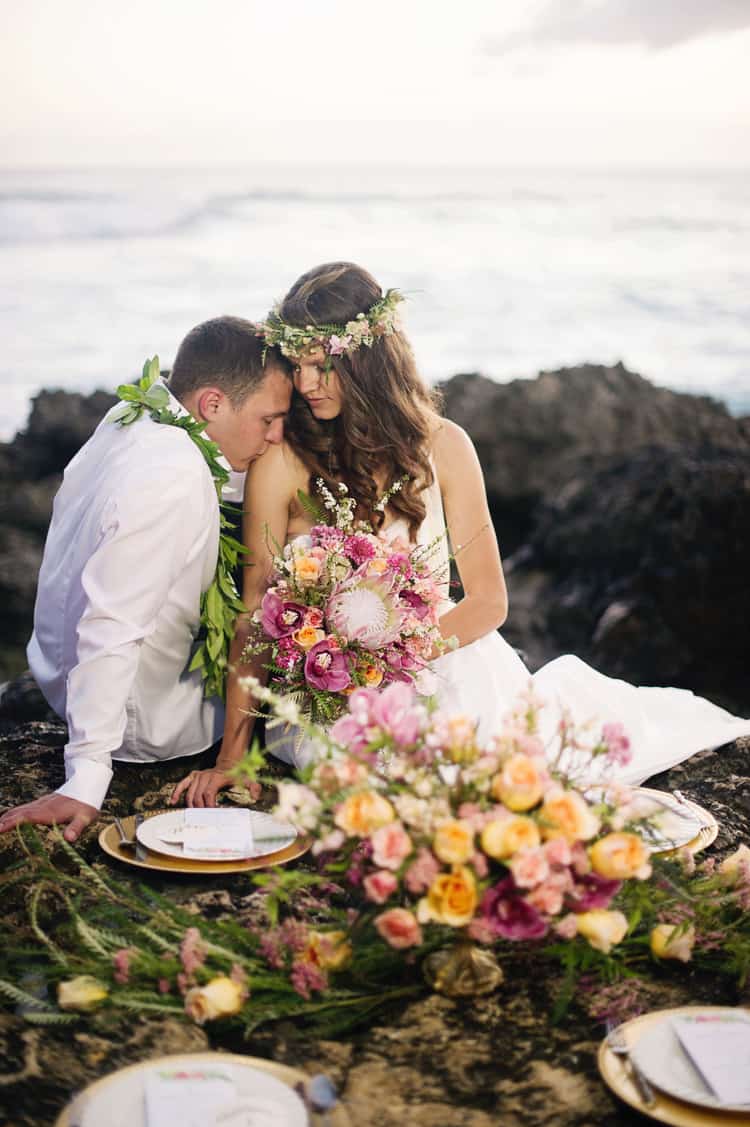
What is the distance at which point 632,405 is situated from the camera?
8.02 meters

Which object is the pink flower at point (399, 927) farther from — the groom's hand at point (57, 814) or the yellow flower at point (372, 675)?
the yellow flower at point (372, 675)

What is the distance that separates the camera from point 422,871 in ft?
6.46

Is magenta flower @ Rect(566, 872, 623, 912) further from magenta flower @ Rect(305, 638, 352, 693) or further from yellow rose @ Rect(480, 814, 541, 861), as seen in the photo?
magenta flower @ Rect(305, 638, 352, 693)

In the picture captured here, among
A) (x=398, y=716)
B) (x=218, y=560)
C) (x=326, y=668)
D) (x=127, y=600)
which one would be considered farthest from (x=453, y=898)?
(x=218, y=560)

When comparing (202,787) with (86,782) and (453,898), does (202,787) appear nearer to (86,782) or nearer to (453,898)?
(86,782)

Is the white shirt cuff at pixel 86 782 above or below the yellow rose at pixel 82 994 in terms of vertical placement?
below

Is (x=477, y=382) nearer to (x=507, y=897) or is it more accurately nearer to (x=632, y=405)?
(x=632, y=405)

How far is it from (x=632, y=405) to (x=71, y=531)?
513 cm

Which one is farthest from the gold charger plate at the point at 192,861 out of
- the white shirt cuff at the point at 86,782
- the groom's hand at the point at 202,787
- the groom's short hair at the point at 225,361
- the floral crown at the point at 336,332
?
the floral crown at the point at 336,332

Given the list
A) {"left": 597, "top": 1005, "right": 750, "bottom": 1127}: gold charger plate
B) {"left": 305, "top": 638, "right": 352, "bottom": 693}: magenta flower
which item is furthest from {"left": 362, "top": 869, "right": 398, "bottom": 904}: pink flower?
{"left": 305, "top": 638, "right": 352, "bottom": 693}: magenta flower

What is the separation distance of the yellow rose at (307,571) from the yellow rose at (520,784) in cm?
149

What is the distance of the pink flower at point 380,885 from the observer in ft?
6.46

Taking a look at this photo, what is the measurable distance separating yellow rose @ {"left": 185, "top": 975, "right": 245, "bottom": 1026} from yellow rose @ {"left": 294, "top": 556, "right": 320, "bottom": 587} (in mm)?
1432

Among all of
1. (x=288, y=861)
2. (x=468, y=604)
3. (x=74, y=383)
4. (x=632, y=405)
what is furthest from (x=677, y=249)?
(x=288, y=861)
